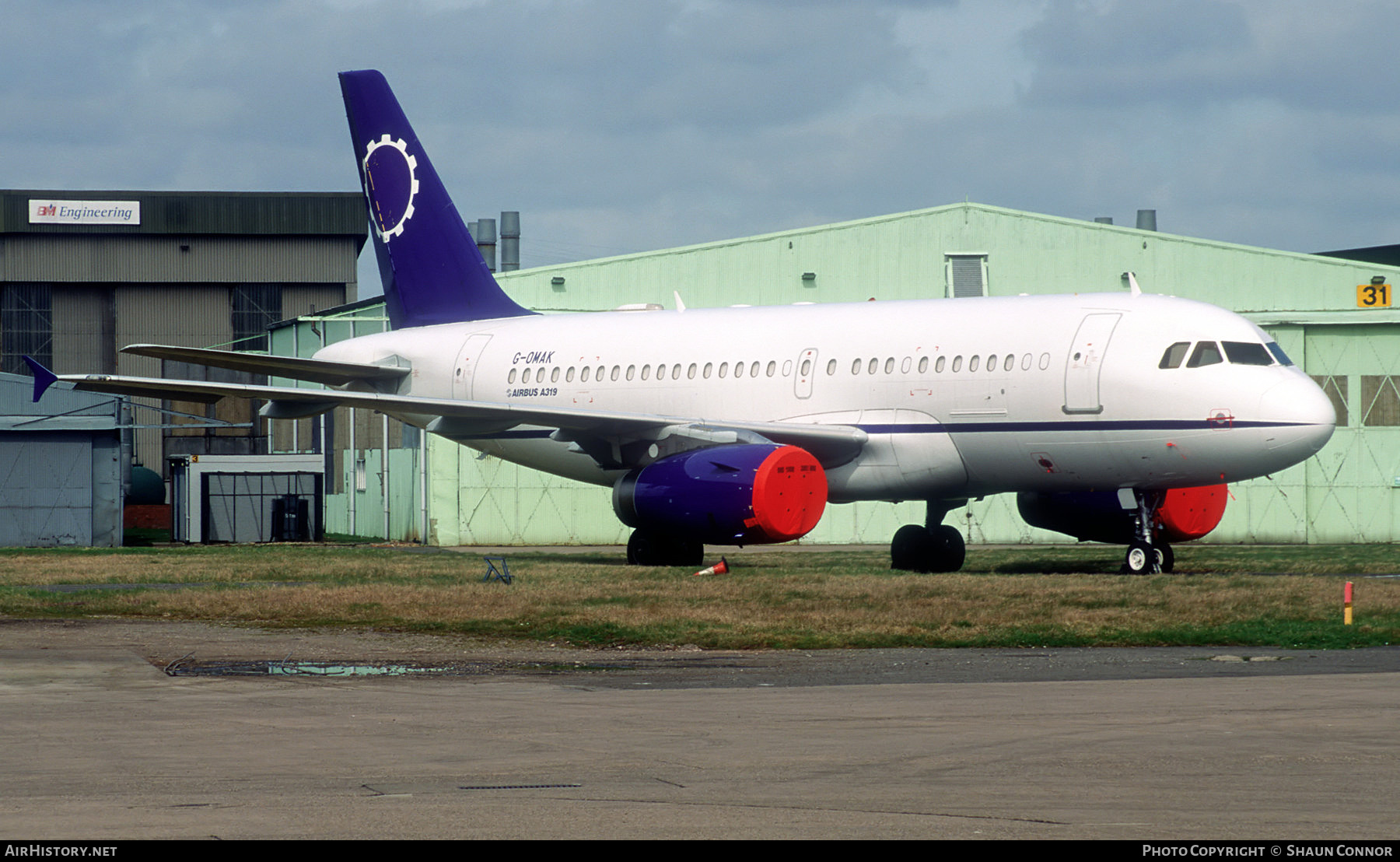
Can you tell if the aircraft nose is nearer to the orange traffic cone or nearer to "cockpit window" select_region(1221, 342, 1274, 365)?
"cockpit window" select_region(1221, 342, 1274, 365)

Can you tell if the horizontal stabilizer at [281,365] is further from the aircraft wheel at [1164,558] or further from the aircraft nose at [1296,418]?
the aircraft nose at [1296,418]

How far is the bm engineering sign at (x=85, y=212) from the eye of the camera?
76.3 m

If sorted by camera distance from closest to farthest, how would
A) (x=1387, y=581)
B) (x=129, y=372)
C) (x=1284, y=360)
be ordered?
(x=1387, y=581)
(x=1284, y=360)
(x=129, y=372)

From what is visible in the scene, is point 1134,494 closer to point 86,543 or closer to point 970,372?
point 970,372

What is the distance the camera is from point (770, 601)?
1761 cm

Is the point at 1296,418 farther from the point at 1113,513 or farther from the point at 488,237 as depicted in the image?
the point at 488,237

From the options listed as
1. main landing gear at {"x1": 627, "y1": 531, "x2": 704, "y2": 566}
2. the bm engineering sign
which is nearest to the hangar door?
main landing gear at {"x1": 627, "y1": 531, "x2": 704, "y2": 566}

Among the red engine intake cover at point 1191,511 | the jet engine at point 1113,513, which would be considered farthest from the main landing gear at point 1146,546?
the red engine intake cover at point 1191,511

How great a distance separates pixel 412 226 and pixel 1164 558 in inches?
570

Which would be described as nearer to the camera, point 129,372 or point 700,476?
point 700,476

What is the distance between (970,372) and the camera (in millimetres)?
22609

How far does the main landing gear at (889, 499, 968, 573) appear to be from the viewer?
24.8 meters
